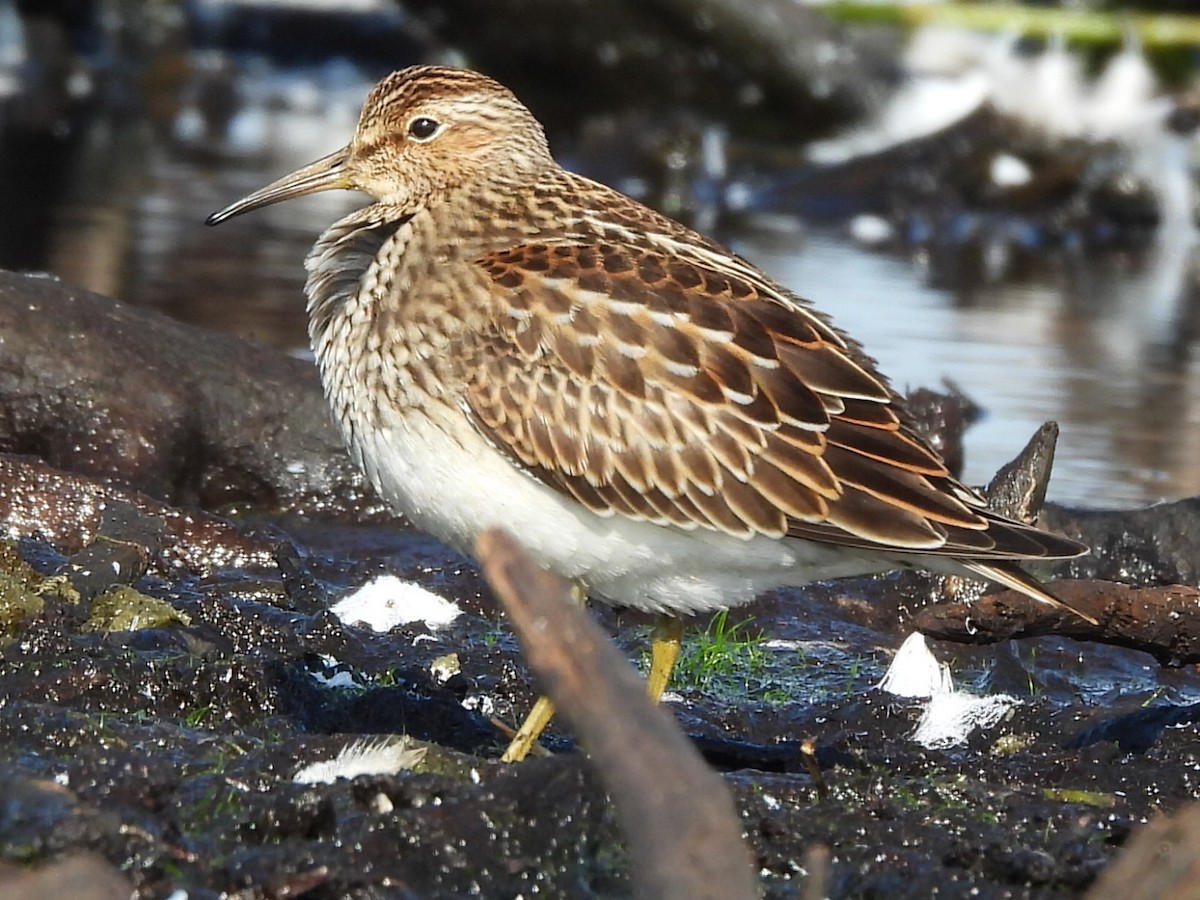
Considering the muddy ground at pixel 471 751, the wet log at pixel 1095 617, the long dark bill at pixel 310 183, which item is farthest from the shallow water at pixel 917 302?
the long dark bill at pixel 310 183

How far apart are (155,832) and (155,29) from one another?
21509 mm

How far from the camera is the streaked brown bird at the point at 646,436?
237 inches

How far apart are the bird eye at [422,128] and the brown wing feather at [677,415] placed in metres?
1.02

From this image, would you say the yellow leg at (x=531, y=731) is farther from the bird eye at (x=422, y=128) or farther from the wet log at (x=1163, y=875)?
the wet log at (x=1163, y=875)

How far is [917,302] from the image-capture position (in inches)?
604

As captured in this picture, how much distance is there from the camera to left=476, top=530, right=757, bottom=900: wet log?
10.9 feet

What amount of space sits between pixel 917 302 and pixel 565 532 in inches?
382

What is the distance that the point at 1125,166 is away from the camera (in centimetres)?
1877

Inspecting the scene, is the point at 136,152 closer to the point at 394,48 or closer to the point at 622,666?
the point at 394,48

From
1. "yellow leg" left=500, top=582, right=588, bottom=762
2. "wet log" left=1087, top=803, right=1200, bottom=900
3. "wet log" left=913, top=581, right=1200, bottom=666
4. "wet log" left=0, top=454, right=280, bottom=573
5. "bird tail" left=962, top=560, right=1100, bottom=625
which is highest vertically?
"wet log" left=1087, top=803, right=1200, bottom=900

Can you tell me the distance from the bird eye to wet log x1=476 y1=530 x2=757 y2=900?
3.59 metres

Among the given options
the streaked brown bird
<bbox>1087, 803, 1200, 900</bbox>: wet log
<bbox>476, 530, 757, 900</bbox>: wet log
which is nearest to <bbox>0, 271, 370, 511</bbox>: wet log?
the streaked brown bird

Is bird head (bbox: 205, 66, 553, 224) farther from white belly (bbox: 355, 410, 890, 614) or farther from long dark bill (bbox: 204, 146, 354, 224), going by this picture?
white belly (bbox: 355, 410, 890, 614)

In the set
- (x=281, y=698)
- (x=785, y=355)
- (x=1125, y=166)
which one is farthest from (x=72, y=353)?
(x=1125, y=166)
